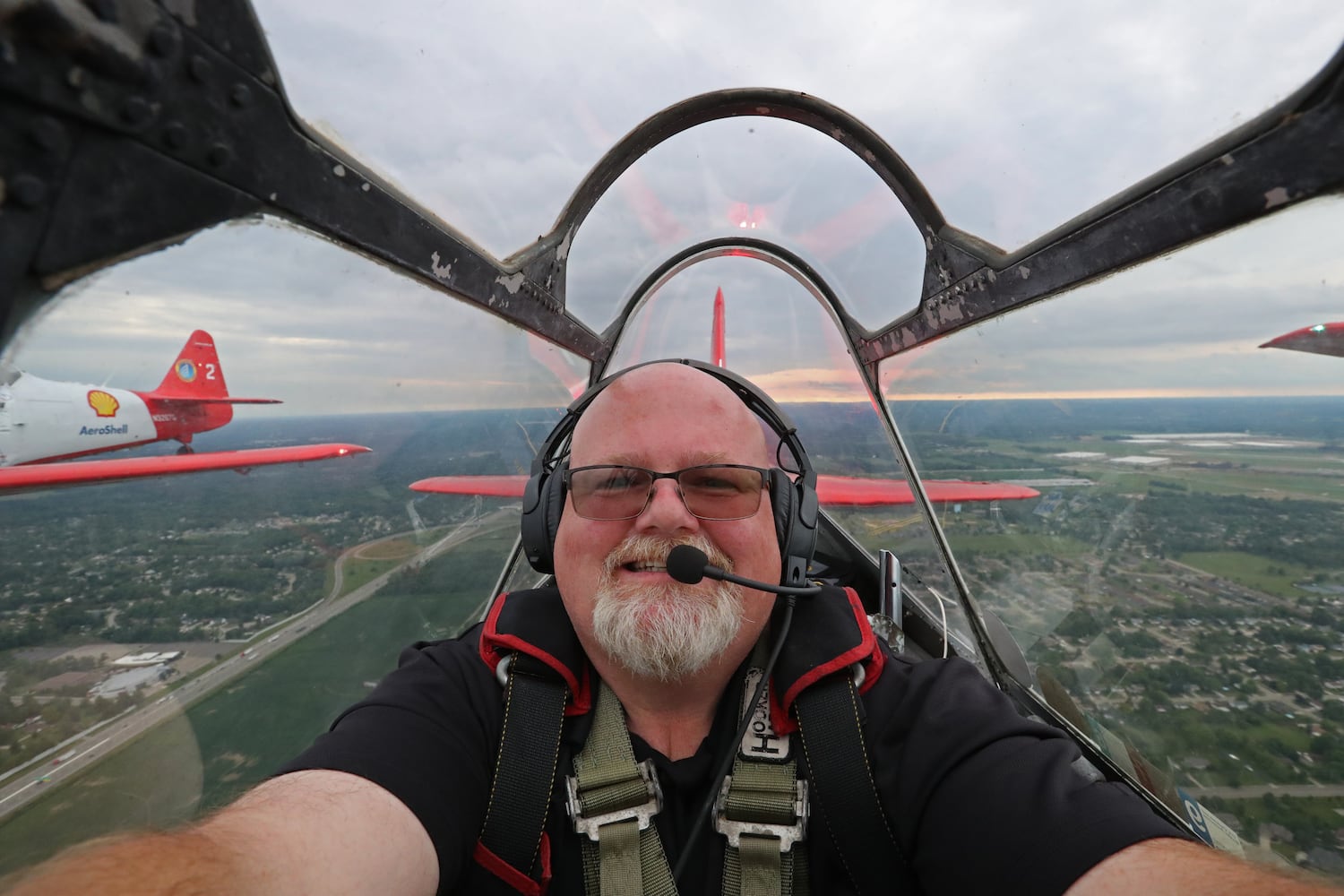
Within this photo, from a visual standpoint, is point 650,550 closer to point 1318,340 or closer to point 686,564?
point 686,564

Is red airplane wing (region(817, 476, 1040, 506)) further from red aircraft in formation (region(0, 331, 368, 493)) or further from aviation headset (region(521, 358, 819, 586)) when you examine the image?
red aircraft in formation (region(0, 331, 368, 493))

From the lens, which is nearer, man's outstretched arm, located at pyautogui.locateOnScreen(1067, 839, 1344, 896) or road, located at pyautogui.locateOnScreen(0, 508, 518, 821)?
man's outstretched arm, located at pyautogui.locateOnScreen(1067, 839, 1344, 896)

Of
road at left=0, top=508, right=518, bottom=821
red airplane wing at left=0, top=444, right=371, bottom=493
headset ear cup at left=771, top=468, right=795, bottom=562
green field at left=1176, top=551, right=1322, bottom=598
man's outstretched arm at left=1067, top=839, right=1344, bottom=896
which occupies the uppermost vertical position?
red airplane wing at left=0, top=444, right=371, bottom=493

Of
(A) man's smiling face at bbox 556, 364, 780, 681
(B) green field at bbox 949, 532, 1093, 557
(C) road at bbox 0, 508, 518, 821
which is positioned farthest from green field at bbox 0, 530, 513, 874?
(B) green field at bbox 949, 532, 1093, 557

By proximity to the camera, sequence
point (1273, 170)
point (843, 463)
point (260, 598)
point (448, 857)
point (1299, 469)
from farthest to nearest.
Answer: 1. point (843, 463)
2. point (260, 598)
3. point (1299, 469)
4. point (1273, 170)
5. point (448, 857)

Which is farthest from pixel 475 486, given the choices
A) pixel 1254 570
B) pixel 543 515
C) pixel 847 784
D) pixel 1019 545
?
pixel 1254 570

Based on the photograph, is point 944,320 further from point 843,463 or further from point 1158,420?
point 843,463

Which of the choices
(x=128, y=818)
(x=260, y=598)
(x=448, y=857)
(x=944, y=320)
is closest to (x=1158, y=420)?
(x=944, y=320)
